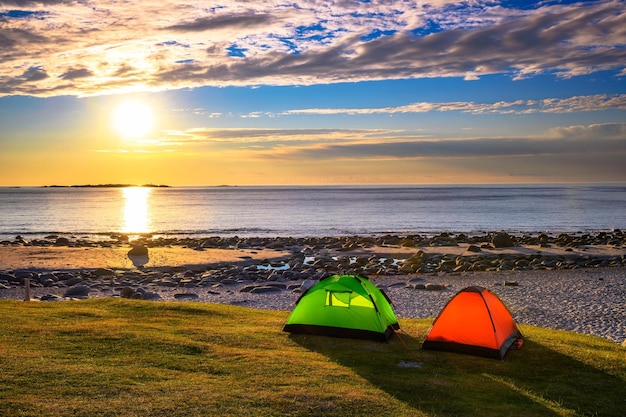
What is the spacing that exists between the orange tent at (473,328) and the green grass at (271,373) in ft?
1.10

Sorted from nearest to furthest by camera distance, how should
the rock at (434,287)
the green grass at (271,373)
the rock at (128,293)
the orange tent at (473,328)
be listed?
the green grass at (271,373) < the orange tent at (473,328) < the rock at (128,293) < the rock at (434,287)

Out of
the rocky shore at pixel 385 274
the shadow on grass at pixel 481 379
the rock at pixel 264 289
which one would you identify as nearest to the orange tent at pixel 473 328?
the shadow on grass at pixel 481 379

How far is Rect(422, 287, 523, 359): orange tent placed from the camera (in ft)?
49.9

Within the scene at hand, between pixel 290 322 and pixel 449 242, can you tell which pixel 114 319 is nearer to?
pixel 290 322

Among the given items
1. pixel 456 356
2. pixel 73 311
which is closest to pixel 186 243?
pixel 73 311

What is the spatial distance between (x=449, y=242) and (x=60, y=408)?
47.2m

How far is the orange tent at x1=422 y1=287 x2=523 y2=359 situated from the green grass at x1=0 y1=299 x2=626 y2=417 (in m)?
0.34

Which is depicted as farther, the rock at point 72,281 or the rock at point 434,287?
the rock at point 72,281

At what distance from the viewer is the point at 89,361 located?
528 inches

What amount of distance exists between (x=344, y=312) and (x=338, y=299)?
1.63ft

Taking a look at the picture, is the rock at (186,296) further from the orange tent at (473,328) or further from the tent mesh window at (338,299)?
the orange tent at (473,328)

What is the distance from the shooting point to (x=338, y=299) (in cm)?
Answer: 1720

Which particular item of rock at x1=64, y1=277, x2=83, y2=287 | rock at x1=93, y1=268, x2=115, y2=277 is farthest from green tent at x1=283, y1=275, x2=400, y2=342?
rock at x1=93, y1=268, x2=115, y2=277

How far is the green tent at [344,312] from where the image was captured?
1659 centimetres
